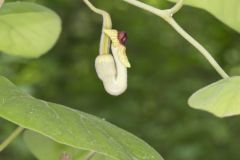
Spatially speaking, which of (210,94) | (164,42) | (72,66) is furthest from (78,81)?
(210,94)

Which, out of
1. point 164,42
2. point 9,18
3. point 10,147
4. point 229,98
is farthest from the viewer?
point 164,42

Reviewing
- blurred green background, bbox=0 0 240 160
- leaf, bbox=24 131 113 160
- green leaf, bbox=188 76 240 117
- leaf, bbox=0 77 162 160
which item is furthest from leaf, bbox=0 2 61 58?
blurred green background, bbox=0 0 240 160

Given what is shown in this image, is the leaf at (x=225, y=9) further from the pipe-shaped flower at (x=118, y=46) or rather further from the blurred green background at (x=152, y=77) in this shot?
the blurred green background at (x=152, y=77)

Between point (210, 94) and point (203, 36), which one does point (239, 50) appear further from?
point (210, 94)

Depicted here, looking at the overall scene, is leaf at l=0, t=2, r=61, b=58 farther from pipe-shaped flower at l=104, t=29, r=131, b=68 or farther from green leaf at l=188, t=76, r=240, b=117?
green leaf at l=188, t=76, r=240, b=117

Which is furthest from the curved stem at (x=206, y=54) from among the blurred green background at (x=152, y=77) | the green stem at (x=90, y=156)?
the blurred green background at (x=152, y=77)

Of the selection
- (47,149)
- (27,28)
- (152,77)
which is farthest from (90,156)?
(152,77)

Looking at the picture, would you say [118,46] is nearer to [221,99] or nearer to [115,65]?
[115,65]
